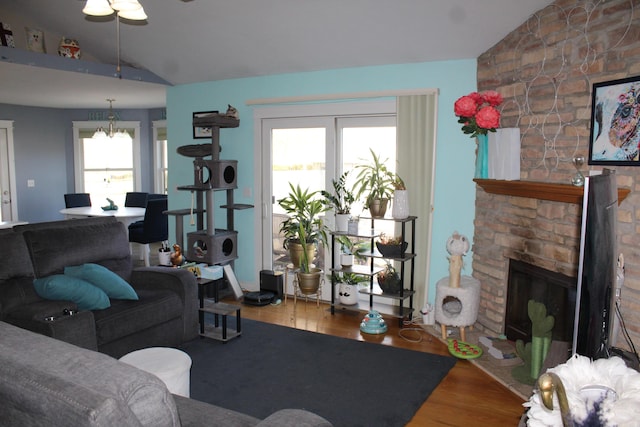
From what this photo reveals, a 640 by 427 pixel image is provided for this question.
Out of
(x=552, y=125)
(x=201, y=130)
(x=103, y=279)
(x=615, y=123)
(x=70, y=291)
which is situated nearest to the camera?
(x=615, y=123)

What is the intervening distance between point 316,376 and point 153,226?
3.88 meters

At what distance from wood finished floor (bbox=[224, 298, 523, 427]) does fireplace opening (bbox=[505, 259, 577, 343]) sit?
533 millimetres

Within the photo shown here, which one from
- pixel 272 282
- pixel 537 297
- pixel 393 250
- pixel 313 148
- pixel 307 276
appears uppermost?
pixel 313 148

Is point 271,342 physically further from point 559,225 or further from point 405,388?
point 559,225

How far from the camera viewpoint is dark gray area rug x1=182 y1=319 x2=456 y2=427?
2.99 m

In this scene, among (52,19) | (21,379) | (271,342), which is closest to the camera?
(21,379)

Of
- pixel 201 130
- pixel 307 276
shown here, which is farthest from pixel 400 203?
pixel 201 130

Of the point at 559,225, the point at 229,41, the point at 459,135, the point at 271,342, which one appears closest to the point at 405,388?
Result: the point at 271,342

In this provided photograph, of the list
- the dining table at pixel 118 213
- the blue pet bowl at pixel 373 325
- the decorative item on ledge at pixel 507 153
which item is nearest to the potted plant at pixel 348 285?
the blue pet bowl at pixel 373 325

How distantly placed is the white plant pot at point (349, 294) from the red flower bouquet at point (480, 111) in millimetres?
1731

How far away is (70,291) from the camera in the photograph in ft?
10.6

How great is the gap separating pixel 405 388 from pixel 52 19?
15.9ft

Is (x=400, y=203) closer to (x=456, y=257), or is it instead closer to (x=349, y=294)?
(x=456, y=257)

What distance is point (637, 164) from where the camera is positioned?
2.75 metres
